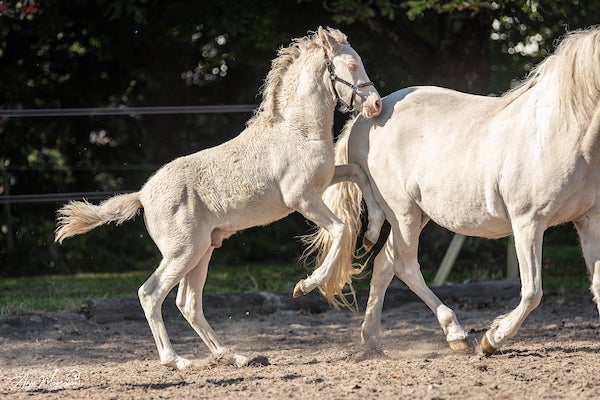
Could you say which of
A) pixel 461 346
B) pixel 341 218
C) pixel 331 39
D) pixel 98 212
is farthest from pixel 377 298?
pixel 98 212

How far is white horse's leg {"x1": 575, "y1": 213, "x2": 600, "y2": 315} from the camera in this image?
5355 mm

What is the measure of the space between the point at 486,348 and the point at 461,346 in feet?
0.99

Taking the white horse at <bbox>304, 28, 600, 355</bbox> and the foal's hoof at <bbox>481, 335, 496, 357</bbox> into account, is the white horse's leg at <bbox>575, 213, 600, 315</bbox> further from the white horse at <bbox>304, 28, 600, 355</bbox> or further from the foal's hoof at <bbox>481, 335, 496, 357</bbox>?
the foal's hoof at <bbox>481, 335, 496, 357</bbox>

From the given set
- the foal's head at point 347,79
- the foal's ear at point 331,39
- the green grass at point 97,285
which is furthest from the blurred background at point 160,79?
the foal's head at point 347,79

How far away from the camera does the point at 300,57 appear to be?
607 centimetres

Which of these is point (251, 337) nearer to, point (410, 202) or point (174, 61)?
point (410, 202)

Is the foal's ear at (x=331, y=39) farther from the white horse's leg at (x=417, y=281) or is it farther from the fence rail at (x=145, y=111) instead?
the fence rail at (x=145, y=111)

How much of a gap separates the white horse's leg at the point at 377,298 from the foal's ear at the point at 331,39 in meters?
1.39

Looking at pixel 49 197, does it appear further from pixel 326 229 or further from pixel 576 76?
pixel 576 76

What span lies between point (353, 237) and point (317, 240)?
30cm

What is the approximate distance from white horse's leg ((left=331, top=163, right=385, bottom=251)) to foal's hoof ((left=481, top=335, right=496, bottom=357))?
972mm

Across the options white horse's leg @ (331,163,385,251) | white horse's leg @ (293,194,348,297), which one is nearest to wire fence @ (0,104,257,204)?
white horse's leg @ (331,163,385,251)

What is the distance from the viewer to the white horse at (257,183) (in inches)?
229

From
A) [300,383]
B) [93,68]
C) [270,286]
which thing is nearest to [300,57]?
[300,383]
